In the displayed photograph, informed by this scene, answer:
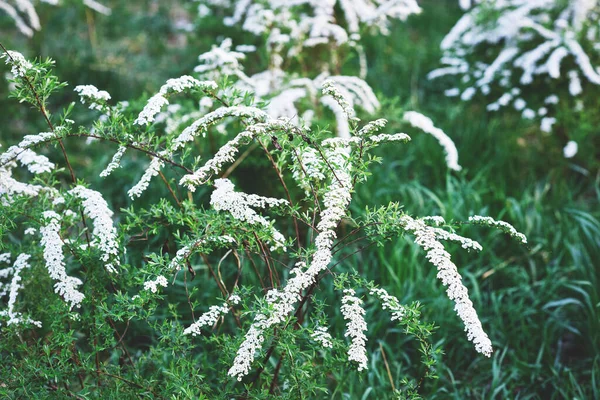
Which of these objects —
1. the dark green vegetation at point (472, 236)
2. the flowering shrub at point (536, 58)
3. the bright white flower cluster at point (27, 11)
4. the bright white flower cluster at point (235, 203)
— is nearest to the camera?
the bright white flower cluster at point (235, 203)

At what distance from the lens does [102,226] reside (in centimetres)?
168

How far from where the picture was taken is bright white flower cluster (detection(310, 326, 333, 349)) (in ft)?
5.25

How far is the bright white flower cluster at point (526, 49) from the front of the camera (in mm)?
3619

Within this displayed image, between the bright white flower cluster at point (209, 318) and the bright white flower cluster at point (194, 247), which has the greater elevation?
the bright white flower cluster at point (194, 247)

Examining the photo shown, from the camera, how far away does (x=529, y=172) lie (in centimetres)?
371

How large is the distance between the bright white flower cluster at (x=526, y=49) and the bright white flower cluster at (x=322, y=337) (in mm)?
2538

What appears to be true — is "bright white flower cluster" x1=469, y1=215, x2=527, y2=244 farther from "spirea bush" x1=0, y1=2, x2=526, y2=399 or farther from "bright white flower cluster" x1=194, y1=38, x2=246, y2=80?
"bright white flower cluster" x1=194, y1=38, x2=246, y2=80

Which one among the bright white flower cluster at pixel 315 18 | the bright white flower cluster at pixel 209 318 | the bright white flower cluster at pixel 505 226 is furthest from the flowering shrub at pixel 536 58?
the bright white flower cluster at pixel 209 318

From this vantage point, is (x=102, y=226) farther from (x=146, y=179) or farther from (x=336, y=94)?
(x=336, y=94)

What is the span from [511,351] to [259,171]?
1.54 meters

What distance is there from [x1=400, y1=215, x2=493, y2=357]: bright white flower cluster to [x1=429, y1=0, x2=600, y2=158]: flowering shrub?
7.31 ft

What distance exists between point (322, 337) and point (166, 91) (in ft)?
2.98

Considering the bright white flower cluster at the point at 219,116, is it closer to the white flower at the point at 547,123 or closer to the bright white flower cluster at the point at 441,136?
the bright white flower cluster at the point at 441,136

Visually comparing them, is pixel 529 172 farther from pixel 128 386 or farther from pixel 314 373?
pixel 128 386
